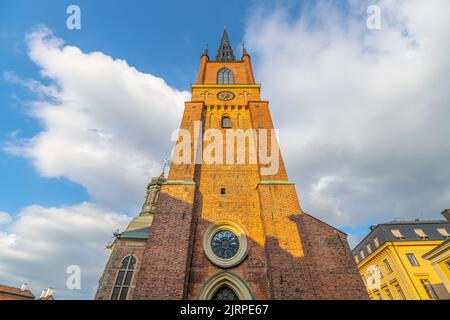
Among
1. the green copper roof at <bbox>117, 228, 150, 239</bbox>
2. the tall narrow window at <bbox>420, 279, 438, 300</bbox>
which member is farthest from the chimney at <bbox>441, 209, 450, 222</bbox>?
the green copper roof at <bbox>117, 228, 150, 239</bbox>

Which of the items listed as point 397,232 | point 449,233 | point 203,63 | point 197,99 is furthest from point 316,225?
point 449,233

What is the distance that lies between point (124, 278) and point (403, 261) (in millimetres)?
25393

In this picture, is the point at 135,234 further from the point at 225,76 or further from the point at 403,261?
the point at 403,261

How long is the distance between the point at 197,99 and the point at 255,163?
6960 millimetres

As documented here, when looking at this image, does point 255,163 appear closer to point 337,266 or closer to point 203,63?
point 337,266

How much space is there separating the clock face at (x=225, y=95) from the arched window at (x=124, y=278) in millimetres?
12839

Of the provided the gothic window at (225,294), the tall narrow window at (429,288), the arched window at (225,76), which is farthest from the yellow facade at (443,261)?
the arched window at (225,76)

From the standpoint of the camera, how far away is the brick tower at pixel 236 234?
808cm

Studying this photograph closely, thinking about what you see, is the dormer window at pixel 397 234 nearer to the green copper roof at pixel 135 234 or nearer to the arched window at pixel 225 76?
the arched window at pixel 225 76

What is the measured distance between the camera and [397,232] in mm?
23562

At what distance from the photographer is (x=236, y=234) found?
1033 centimetres

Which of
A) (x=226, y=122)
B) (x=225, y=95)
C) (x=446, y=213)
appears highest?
(x=225, y=95)

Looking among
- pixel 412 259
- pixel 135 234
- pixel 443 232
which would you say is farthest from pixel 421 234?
pixel 135 234

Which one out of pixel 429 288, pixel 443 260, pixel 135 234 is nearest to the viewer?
pixel 135 234
